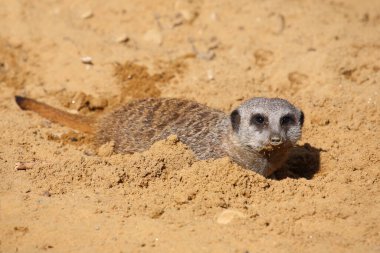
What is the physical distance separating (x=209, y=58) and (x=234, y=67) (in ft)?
0.79

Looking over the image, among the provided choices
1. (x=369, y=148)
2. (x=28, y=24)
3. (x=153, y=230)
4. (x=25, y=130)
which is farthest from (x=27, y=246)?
(x=28, y=24)

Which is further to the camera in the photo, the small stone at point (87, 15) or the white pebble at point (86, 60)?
the small stone at point (87, 15)

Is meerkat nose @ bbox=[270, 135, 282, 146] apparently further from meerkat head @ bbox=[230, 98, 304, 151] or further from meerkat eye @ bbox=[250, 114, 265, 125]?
meerkat eye @ bbox=[250, 114, 265, 125]

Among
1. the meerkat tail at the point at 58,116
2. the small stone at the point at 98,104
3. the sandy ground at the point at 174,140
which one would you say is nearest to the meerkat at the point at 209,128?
the meerkat tail at the point at 58,116

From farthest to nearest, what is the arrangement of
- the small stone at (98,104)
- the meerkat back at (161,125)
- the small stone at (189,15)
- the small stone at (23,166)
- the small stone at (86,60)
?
the small stone at (189,15) < the small stone at (86,60) < the small stone at (98,104) < the meerkat back at (161,125) < the small stone at (23,166)

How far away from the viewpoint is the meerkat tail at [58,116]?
3.76 m

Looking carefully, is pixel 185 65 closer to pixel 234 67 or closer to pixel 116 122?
pixel 234 67

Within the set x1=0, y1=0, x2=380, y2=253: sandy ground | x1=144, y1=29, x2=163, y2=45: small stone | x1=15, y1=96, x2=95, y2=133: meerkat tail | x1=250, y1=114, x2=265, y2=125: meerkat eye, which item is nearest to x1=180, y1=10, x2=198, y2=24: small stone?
x1=0, y1=0, x2=380, y2=253: sandy ground

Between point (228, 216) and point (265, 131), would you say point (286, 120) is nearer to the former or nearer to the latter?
point (265, 131)

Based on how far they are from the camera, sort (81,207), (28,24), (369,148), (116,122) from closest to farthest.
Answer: (81,207)
(369,148)
(116,122)
(28,24)

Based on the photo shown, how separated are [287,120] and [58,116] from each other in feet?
5.23

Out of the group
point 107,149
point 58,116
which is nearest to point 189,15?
point 58,116

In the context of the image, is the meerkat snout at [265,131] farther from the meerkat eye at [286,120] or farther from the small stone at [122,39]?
the small stone at [122,39]

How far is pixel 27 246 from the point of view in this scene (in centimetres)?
230
